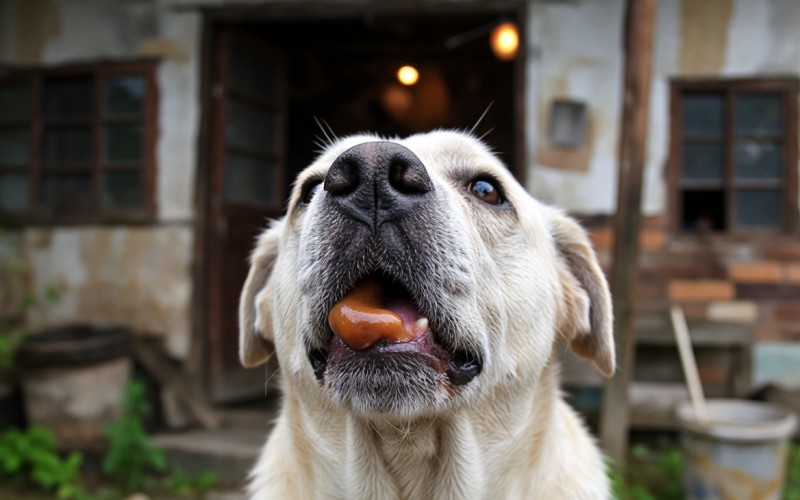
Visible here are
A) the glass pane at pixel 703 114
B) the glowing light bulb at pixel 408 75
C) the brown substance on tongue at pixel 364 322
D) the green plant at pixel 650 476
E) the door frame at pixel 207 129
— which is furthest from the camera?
the glowing light bulb at pixel 408 75

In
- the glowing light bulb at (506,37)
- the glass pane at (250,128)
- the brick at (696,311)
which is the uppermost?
the glowing light bulb at (506,37)

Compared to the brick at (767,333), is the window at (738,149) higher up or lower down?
higher up

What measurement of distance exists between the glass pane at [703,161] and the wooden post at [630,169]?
1302mm

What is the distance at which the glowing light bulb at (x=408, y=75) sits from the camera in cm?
655

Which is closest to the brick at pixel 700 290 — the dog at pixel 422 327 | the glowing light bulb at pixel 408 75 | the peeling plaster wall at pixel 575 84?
the peeling plaster wall at pixel 575 84

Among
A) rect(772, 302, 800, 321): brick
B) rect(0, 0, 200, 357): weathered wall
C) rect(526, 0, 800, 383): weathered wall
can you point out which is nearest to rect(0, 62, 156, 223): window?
rect(0, 0, 200, 357): weathered wall

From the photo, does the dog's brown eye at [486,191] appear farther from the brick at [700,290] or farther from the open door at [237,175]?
the brick at [700,290]

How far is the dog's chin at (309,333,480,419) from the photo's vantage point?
4.17 feet

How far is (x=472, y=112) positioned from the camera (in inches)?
289

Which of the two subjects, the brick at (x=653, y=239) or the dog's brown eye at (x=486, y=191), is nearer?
the dog's brown eye at (x=486, y=191)

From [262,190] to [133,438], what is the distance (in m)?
2.40

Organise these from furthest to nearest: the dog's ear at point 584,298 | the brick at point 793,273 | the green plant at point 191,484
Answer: the brick at point 793,273, the green plant at point 191,484, the dog's ear at point 584,298

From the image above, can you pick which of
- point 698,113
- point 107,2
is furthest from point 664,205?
point 107,2

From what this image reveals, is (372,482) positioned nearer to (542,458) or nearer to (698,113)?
(542,458)
